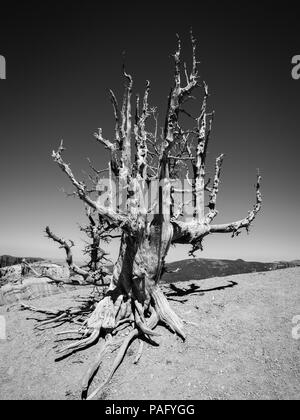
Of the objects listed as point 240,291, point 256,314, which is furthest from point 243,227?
point 256,314

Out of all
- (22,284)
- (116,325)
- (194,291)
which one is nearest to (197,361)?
(116,325)

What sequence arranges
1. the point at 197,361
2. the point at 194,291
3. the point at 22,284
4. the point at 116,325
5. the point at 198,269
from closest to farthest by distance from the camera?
the point at 197,361
the point at 116,325
the point at 194,291
the point at 22,284
the point at 198,269

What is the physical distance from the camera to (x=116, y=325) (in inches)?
274

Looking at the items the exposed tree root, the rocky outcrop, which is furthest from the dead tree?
the rocky outcrop

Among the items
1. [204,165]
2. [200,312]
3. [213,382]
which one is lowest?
[213,382]

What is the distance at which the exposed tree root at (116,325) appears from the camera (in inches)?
235

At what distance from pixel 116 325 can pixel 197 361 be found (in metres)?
2.58

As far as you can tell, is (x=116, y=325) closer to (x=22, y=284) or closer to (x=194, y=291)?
(x=194, y=291)

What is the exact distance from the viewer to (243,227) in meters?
10.5

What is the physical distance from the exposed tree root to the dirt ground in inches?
8.8

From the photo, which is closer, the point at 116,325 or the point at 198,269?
the point at 116,325

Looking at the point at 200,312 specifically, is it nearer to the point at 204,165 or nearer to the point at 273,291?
the point at 273,291

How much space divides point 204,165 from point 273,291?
224 inches

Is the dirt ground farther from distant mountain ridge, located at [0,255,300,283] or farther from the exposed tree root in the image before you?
distant mountain ridge, located at [0,255,300,283]
